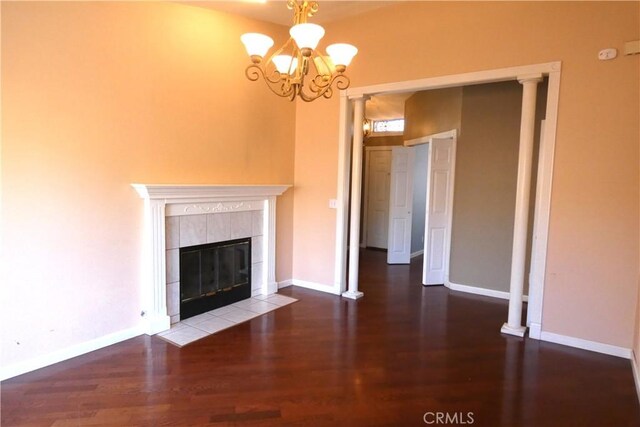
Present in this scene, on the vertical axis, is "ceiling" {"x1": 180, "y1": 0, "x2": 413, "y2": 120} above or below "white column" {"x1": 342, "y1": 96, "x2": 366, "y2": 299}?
above

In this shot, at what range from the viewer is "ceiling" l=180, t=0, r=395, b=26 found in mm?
3650

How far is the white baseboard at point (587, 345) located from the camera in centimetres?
308

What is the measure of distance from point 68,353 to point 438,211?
433 centimetres

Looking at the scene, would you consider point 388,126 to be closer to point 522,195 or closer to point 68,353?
point 522,195

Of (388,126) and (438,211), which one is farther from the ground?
(388,126)

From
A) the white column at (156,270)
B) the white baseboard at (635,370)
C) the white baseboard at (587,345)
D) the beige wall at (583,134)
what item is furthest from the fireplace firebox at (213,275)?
the white baseboard at (635,370)

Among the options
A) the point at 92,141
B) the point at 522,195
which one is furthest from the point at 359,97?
the point at 92,141

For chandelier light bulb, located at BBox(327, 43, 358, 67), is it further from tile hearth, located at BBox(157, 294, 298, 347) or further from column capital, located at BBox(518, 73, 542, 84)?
tile hearth, located at BBox(157, 294, 298, 347)

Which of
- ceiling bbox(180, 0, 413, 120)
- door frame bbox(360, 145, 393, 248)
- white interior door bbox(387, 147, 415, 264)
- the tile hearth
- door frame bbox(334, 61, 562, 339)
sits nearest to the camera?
door frame bbox(334, 61, 562, 339)

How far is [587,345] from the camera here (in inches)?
126

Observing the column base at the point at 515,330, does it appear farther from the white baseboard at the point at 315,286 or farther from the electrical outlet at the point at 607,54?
the electrical outlet at the point at 607,54

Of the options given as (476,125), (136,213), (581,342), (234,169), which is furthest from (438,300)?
(136,213)

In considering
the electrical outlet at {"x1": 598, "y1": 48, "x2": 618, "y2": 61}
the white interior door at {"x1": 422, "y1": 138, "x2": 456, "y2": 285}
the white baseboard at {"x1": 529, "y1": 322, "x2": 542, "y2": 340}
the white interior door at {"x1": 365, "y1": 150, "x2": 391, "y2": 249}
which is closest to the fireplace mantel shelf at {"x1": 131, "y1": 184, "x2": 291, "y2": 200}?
the white interior door at {"x1": 422, "y1": 138, "x2": 456, "y2": 285}

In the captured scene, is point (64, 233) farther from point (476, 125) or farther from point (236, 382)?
point (476, 125)
